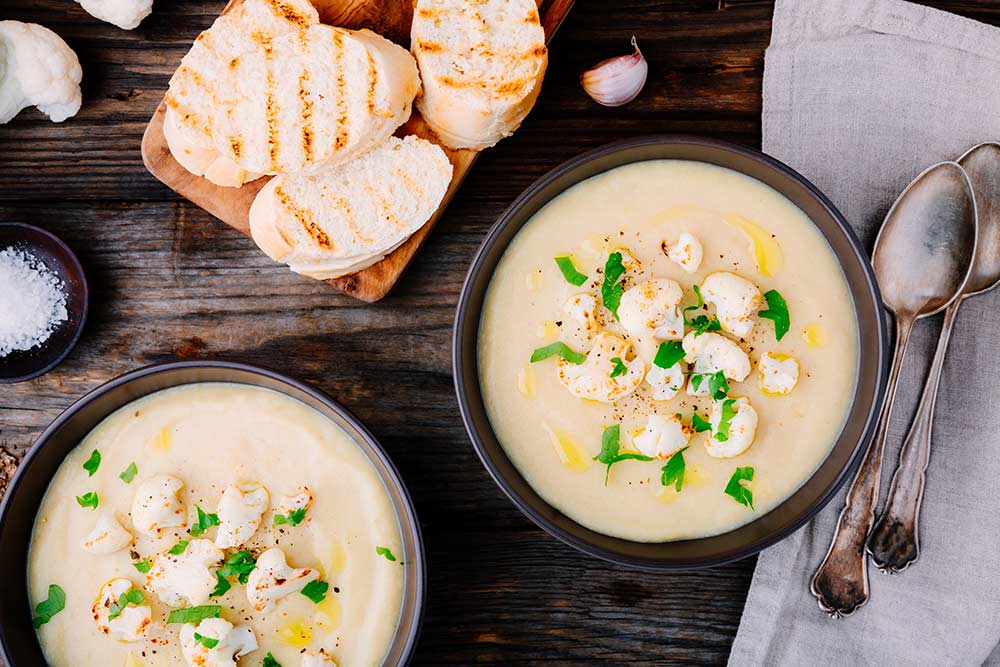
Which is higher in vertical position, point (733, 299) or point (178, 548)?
point (733, 299)

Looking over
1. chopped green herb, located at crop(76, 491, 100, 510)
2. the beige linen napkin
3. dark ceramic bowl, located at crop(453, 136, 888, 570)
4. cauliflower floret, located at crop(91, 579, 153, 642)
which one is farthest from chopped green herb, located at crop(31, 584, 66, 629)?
the beige linen napkin

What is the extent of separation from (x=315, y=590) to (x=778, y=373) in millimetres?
1218

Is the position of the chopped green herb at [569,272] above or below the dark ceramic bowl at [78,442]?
above

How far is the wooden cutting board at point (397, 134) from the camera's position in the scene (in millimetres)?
2250

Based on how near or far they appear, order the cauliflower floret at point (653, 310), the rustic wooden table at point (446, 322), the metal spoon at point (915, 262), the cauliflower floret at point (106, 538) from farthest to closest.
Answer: the rustic wooden table at point (446, 322)
the metal spoon at point (915, 262)
the cauliflower floret at point (106, 538)
the cauliflower floret at point (653, 310)

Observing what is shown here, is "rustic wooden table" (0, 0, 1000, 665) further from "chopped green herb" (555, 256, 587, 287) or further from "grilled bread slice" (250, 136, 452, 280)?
"chopped green herb" (555, 256, 587, 287)

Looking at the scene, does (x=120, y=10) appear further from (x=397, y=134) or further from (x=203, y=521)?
(x=203, y=521)

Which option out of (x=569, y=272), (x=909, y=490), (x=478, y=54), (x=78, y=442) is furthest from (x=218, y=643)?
(x=909, y=490)

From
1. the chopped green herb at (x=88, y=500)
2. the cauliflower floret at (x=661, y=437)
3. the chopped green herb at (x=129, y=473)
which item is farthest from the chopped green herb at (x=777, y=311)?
the chopped green herb at (x=88, y=500)

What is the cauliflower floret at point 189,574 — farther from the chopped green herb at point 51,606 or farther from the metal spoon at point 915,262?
the metal spoon at point 915,262

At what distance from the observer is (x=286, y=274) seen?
238 cm

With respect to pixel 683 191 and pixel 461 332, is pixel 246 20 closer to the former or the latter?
pixel 461 332

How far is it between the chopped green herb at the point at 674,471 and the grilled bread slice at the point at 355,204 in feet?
2.82

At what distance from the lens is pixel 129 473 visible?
83.0 inches
